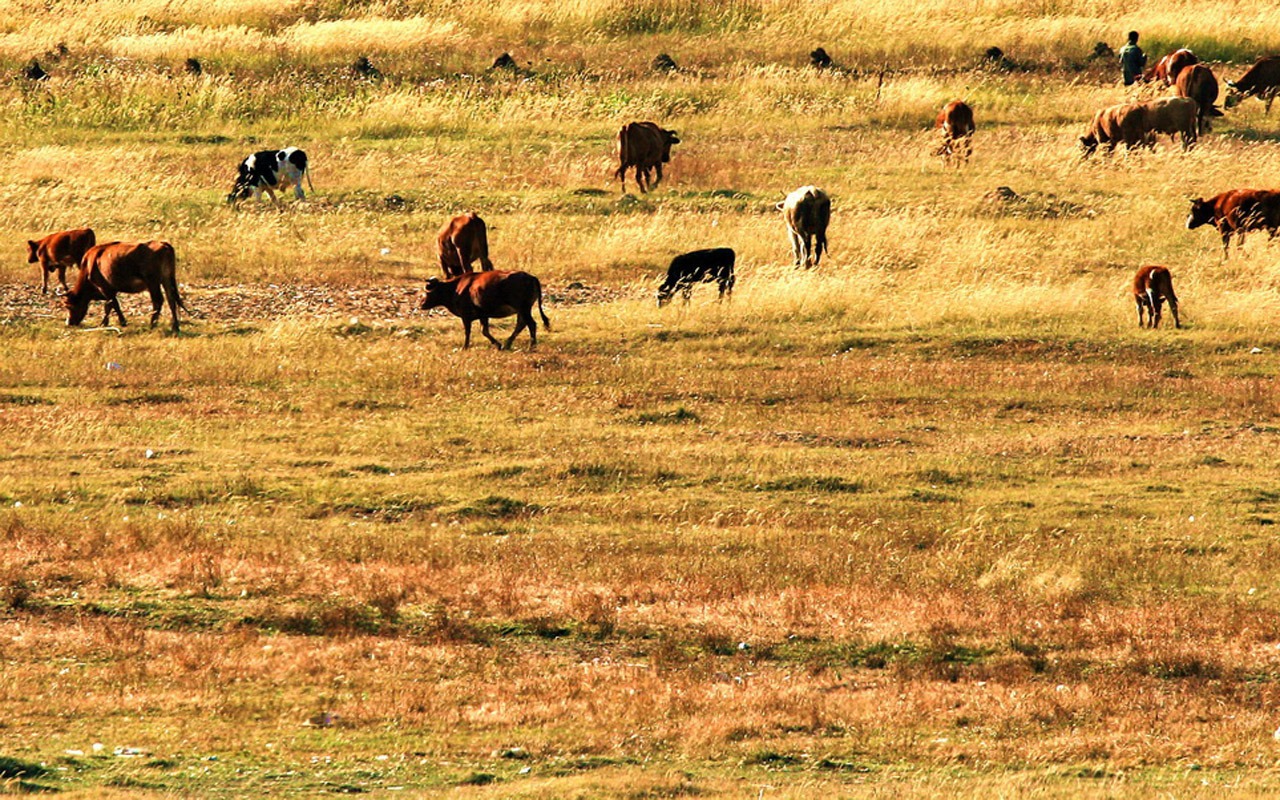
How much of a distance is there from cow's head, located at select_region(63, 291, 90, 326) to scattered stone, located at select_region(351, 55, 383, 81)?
62.4ft

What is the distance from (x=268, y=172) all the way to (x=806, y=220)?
10595mm

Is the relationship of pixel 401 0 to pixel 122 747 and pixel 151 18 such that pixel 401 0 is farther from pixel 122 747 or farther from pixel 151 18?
pixel 122 747

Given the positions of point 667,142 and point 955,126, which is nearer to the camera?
point 667,142

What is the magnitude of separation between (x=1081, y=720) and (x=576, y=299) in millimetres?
14306

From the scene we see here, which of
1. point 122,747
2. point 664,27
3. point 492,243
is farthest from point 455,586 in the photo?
point 664,27

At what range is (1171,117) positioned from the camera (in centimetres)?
3322

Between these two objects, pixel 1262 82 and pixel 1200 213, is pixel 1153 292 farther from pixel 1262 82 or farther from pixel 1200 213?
pixel 1262 82

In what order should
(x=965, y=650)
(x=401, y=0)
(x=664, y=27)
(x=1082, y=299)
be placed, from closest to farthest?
(x=965, y=650) → (x=1082, y=299) → (x=664, y=27) → (x=401, y=0)

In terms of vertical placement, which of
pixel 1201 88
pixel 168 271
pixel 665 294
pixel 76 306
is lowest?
pixel 665 294

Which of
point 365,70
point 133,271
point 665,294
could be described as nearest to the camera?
point 133,271

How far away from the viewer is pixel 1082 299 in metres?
22.9

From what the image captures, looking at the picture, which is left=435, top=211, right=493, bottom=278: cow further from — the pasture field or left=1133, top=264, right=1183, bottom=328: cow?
left=1133, top=264, right=1183, bottom=328: cow

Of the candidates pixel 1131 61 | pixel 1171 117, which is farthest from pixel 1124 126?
pixel 1131 61

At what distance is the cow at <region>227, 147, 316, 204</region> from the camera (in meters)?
30.7
